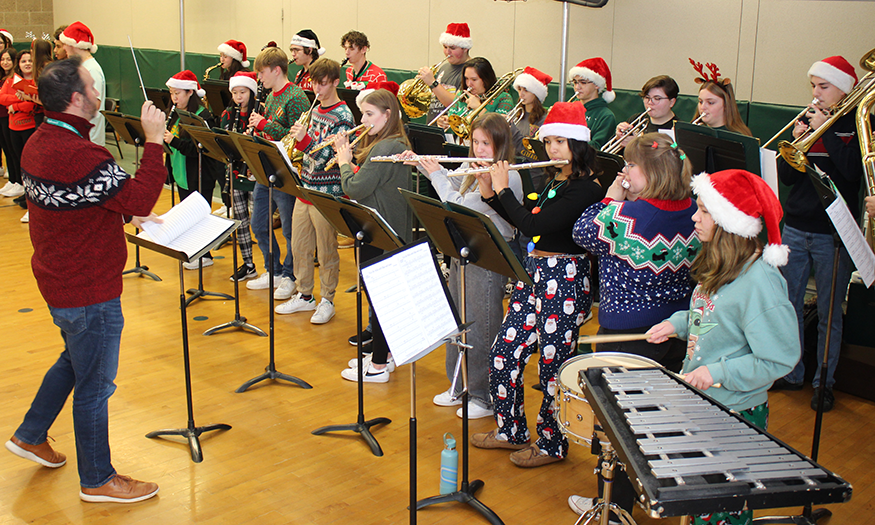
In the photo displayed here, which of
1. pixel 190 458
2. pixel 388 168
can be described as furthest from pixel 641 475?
pixel 388 168

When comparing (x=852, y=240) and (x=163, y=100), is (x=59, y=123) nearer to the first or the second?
(x=852, y=240)

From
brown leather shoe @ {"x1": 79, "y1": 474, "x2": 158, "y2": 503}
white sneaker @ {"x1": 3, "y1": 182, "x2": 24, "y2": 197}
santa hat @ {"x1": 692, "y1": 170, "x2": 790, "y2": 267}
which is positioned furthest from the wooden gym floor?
white sneaker @ {"x1": 3, "y1": 182, "x2": 24, "y2": 197}

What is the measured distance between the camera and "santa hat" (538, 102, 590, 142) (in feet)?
10.4

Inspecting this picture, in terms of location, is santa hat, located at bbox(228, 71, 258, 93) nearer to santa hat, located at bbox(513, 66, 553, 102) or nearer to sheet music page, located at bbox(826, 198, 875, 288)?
santa hat, located at bbox(513, 66, 553, 102)

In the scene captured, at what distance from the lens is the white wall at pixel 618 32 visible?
5516 mm

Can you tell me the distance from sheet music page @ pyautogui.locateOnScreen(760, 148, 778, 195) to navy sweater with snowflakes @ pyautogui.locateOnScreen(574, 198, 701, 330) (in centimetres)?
44

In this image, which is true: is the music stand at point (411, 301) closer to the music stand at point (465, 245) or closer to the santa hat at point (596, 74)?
the music stand at point (465, 245)

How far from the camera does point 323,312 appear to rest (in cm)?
517

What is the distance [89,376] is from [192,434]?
712 millimetres

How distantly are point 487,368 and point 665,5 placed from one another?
13.0 ft

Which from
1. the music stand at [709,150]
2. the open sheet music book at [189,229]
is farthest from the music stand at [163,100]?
the music stand at [709,150]

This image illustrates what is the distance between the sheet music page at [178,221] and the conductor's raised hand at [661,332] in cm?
197

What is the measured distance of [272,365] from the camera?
4.22 meters

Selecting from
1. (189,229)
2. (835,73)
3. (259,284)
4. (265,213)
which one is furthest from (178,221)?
(835,73)
